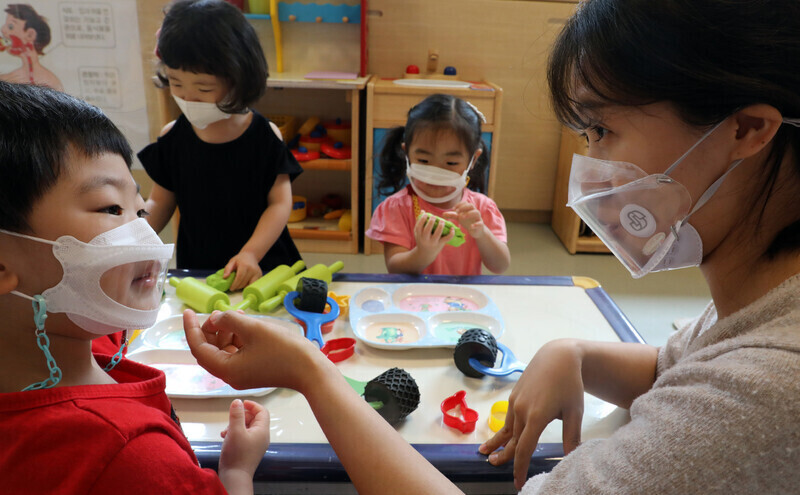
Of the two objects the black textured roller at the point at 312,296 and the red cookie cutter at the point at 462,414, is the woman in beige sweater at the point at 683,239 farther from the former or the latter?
the black textured roller at the point at 312,296

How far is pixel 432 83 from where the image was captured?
8.30 feet

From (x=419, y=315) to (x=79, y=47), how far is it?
2538mm

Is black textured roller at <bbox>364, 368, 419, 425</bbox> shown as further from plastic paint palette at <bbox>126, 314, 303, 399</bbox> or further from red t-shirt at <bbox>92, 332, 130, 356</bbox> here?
red t-shirt at <bbox>92, 332, 130, 356</bbox>

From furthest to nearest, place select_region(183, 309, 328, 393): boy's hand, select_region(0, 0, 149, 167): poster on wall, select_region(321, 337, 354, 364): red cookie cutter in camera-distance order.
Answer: select_region(0, 0, 149, 167): poster on wall → select_region(321, 337, 354, 364): red cookie cutter → select_region(183, 309, 328, 393): boy's hand

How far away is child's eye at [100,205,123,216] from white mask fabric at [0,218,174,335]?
0.05 ft

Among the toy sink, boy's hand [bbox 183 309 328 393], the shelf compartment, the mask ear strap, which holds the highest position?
the mask ear strap

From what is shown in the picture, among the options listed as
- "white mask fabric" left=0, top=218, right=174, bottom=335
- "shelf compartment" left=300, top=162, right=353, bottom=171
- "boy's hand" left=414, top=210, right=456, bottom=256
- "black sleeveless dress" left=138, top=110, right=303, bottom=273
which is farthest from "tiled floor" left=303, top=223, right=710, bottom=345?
"white mask fabric" left=0, top=218, right=174, bottom=335

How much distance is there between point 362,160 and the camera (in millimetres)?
2686

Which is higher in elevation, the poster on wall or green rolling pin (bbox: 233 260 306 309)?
the poster on wall

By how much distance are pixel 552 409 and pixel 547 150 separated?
2521 mm

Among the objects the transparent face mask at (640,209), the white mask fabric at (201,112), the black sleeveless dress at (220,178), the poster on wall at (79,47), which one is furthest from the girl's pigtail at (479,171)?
the poster on wall at (79,47)

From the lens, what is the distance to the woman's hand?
652 millimetres

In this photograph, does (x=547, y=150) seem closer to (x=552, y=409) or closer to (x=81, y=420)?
(x=552, y=409)

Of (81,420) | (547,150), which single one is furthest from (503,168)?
(81,420)
